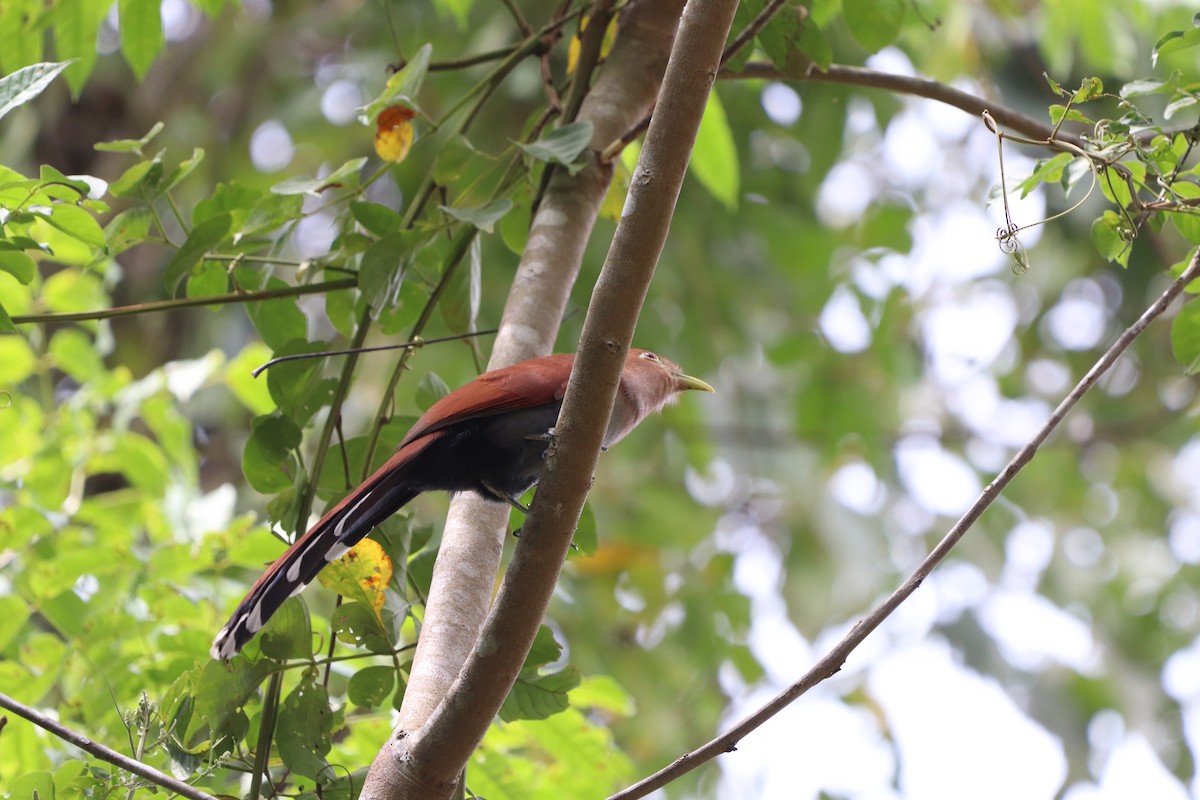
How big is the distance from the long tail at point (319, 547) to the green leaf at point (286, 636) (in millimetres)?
46

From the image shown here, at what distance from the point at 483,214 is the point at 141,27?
1148 millimetres

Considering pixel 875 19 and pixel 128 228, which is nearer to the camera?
pixel 128 228

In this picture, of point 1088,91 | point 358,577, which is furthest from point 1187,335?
point 358,577

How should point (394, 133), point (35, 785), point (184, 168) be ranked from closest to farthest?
point (35, 785), point (184, 168), point (394, 133)

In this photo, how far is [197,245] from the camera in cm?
206

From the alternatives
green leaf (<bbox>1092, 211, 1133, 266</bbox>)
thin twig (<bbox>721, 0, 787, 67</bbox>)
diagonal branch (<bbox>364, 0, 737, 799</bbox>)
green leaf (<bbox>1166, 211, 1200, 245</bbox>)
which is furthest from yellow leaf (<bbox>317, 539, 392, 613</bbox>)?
green leaf (<bbox>1166, 211, 1200, 245</bbox>)

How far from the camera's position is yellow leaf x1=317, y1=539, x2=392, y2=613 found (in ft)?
5.93

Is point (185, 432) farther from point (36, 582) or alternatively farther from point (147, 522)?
point (36, 582)

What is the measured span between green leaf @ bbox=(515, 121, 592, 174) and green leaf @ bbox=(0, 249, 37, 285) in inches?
34.9

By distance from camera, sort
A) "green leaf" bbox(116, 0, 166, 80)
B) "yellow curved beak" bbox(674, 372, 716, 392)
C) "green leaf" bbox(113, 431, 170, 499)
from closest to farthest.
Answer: "green leaf" bbox(116, 0, 166, 80), "yellow curved beak" bbox(674, 372, 716, 392), "green leaf" bbox(113, 431, 170, 499)

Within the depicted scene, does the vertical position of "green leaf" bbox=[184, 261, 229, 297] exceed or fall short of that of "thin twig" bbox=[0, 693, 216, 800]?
it exceeds it

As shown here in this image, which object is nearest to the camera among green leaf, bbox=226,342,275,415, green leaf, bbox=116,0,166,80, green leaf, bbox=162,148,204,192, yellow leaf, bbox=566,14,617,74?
green leaf, bbox=162,148,204,192

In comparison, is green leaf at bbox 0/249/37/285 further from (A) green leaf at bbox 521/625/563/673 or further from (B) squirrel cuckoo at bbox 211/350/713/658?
(A) green leaf at bbox 521/625/563/673

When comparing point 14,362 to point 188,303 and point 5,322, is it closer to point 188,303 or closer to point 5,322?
point 188,303
